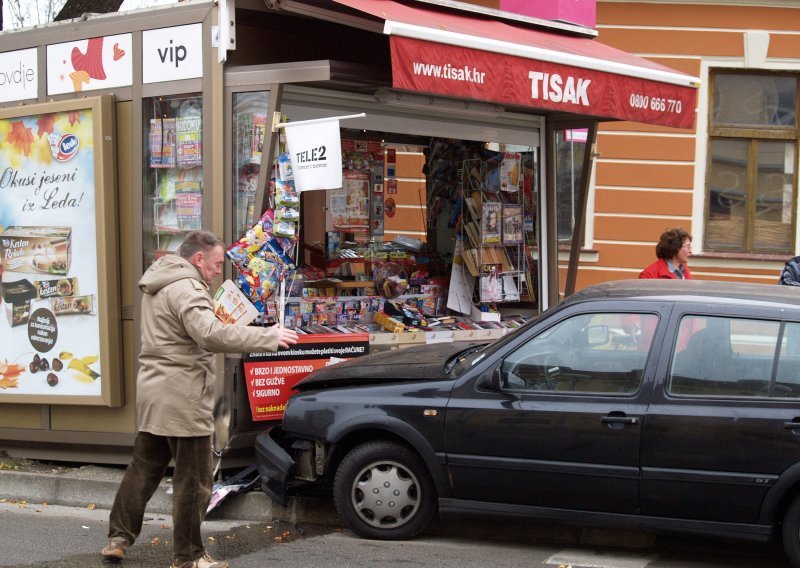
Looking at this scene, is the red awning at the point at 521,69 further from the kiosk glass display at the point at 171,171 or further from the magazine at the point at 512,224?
the magazine at the point at 512,224

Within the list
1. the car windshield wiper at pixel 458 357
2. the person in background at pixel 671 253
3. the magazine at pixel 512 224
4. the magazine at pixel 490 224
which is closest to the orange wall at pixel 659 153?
the magazine at pixel 512 224

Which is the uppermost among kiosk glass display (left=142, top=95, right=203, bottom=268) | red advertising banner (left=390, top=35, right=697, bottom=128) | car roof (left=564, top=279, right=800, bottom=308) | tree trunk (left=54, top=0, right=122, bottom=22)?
tree trunk (left=54, top=0, right=122, bottom=22)

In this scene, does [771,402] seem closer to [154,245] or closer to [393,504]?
[393,504]

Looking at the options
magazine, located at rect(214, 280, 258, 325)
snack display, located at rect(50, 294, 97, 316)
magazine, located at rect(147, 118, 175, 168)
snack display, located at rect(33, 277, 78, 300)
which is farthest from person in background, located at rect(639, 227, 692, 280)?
snack display, located at rect(33, 277, 78, 300)

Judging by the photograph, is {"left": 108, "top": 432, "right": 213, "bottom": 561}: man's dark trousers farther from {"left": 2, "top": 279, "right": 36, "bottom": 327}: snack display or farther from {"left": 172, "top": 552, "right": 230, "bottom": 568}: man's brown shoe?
{"left": 2, "top": 279, "right": 36, "bottom": 327}: snack display

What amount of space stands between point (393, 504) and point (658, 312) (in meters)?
1.85

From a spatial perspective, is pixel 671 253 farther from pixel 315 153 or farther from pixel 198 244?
pixel 198 244

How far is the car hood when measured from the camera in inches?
228

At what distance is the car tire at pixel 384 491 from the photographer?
5656 millimetres

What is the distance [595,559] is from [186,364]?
8.25ft

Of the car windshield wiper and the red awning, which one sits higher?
the red awning

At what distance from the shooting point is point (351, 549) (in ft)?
18.6

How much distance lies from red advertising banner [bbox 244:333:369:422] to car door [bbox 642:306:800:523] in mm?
2573

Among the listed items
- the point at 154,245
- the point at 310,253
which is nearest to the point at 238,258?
the point at 154,245
